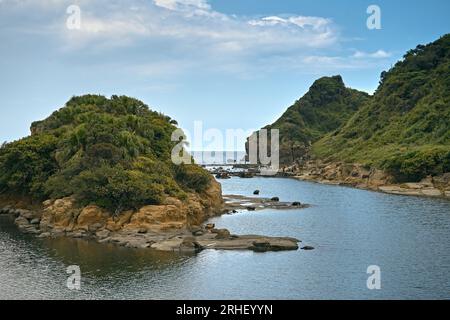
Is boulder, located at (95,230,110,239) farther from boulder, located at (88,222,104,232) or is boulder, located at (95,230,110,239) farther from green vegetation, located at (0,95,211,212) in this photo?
green vegetation, located at (0,95,211,212)

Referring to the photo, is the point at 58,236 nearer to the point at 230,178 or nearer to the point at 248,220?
the point at 248,220

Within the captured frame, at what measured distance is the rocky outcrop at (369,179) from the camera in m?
125

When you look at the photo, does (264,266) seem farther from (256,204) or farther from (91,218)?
(256,204)

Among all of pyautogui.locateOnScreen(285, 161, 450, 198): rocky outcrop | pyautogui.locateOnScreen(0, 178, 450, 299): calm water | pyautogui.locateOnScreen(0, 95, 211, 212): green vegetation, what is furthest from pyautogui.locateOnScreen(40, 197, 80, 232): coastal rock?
pyautogui.locateOnScreen(285, 161, 450, 198): rocky outcrop

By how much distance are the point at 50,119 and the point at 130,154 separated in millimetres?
34763

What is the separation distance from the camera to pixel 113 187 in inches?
3044

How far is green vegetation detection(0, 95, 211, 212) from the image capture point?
79375 millimetres

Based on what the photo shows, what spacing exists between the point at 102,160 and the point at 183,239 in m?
21.1

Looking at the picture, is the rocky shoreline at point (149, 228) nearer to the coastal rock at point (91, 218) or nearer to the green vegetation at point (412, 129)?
the coastal rock at point (91, 218)

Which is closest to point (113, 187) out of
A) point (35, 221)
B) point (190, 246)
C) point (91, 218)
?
point (91, 218)

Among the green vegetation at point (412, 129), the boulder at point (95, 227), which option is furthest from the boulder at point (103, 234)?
the green vegetation at point (412, 129)

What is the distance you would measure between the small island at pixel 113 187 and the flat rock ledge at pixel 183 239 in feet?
0.40

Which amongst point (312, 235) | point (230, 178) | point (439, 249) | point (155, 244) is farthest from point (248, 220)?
point (230, 178)

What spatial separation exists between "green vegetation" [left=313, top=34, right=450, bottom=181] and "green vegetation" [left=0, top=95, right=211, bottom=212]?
59647 mm
